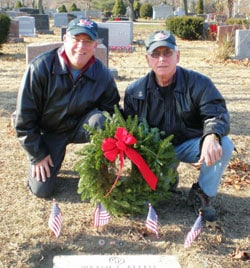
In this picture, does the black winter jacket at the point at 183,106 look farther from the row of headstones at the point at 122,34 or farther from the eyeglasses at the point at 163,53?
the row of headstones at the point at 122,34

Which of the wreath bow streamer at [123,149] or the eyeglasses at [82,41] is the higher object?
the eyeglasses at [82,41]

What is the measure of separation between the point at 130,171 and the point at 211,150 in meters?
0.60

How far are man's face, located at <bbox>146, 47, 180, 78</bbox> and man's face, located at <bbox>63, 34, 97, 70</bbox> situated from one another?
46 cm

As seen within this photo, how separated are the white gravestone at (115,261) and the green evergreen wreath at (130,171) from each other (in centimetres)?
49

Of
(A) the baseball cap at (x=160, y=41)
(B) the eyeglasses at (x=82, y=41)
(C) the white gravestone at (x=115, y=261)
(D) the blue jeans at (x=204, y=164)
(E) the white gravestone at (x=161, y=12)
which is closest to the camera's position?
(C) the white gravestone at (x=115, y=261)

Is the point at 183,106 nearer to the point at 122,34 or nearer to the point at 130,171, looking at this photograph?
the point at 130,171

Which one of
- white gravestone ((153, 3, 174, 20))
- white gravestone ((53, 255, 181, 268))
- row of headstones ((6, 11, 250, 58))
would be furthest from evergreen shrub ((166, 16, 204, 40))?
white gravestone ((153, 3, 174, 20))

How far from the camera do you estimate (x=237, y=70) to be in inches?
418

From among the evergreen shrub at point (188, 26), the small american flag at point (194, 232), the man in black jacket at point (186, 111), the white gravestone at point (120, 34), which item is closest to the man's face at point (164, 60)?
the man in black jacket at point (186, 111)

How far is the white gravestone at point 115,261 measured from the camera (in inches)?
99.5

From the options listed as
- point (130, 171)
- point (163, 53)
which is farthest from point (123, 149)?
point (163, 53)

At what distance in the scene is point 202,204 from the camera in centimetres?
326

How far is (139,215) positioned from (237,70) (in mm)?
8050

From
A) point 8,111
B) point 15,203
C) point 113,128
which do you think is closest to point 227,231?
point 113,128
